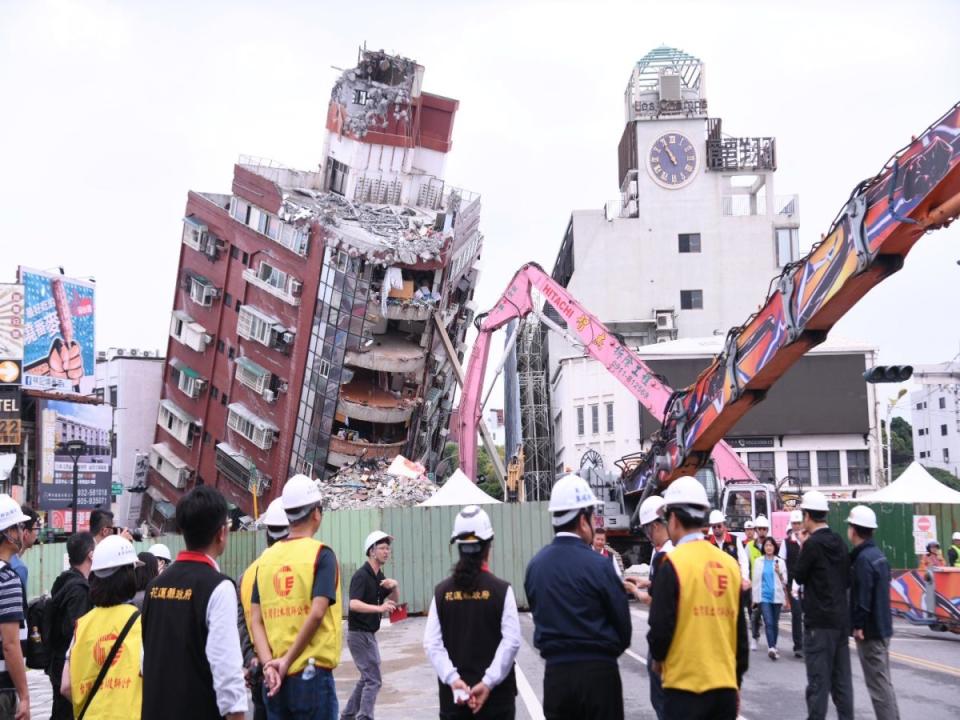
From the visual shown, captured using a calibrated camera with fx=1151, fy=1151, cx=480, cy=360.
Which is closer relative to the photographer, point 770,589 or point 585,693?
point 585,693

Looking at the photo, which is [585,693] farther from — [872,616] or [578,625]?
[872,616]

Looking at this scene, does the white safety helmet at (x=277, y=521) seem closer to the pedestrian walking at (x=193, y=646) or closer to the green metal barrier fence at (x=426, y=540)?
the pedestrian walking at (x=193, y=646)

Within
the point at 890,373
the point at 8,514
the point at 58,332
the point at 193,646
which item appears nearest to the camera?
the point at 193,646

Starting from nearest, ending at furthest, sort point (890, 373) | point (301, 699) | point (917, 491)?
point (301, 699) < point (890, 373) < point (917, 491)

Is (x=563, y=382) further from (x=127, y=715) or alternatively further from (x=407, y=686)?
(x=127, y=715)

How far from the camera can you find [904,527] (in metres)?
27.1

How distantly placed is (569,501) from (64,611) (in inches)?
166

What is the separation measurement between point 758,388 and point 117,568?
1693 centimetres

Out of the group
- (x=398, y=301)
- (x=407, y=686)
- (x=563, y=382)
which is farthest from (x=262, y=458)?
(x=407, y=686)

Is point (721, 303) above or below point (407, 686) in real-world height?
above

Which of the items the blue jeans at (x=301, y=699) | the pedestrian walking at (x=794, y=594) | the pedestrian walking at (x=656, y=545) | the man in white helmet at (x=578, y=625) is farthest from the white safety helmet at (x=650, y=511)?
the pedestrian walking at (x=794, y=594)

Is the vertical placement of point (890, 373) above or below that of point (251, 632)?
above

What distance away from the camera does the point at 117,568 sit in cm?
635

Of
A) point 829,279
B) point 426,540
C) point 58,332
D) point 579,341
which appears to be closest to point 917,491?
point 579,341
